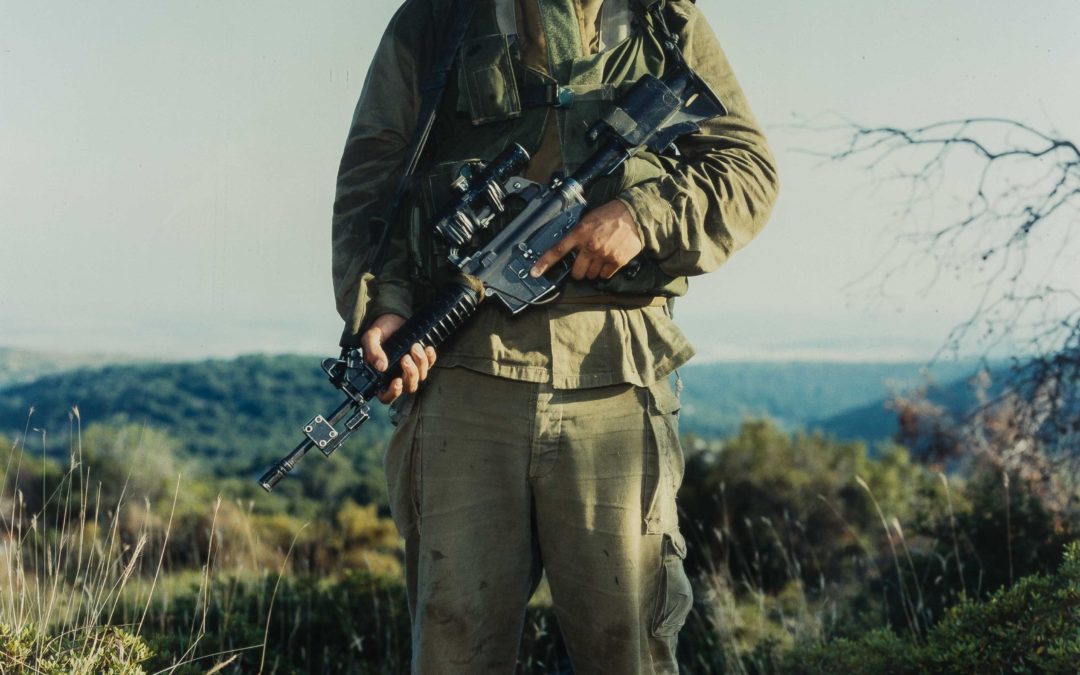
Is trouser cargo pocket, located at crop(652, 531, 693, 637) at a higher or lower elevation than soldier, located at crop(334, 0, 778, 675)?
lower

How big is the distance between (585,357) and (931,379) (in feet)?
40.9

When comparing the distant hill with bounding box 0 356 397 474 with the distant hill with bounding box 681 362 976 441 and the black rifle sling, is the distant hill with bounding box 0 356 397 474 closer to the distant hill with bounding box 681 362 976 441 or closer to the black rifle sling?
the distant hill with bounding box 681 362 976 441

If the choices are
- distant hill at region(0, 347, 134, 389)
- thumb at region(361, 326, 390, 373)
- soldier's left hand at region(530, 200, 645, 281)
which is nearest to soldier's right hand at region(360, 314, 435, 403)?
thumb at region(361, 326, 390, 373)

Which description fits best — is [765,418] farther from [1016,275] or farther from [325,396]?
[325,396]

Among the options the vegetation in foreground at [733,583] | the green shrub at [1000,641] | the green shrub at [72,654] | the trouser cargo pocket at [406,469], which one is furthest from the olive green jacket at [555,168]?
the green shrub at [1000,641]

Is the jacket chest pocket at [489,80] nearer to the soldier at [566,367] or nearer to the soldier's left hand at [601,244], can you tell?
the soldier at [566,367]

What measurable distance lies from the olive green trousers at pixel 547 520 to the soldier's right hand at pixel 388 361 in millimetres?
69

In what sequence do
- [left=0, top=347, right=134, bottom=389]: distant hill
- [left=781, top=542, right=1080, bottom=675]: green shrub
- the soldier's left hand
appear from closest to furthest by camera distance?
the soldier's left hand
[left=781, top=542, right=1080, bottom=675]: green shrub
[left=0, top=347, right=134, bottom=389]: distant hill

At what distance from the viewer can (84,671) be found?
2688mm

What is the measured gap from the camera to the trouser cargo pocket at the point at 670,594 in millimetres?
2391

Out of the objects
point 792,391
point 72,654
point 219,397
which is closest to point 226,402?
point 219,397

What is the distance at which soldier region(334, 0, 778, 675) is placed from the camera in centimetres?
235

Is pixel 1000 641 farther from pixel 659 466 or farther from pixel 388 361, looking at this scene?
pixel 388 361

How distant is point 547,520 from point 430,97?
102 cm
